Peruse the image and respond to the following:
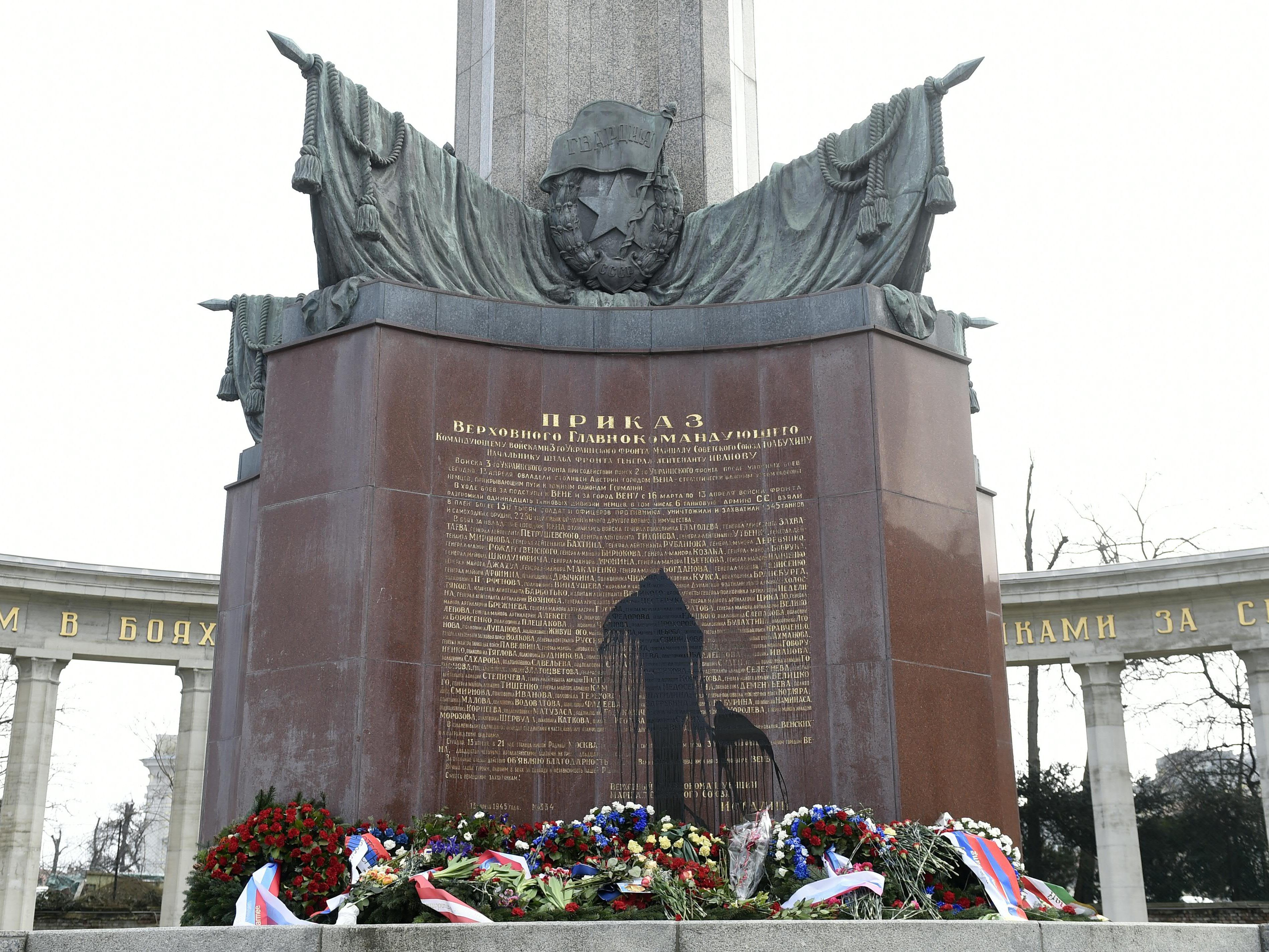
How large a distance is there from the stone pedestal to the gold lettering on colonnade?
0.02 meters

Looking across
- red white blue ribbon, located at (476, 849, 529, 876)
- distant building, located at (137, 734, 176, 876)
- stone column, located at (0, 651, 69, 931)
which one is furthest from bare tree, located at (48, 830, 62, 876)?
red white blue ribbon, located at (476, 849, 529, 876)

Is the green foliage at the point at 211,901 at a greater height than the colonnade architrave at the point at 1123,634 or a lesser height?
Result: lesser

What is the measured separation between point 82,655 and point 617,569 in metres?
22.3

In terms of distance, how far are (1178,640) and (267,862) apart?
23.7 m

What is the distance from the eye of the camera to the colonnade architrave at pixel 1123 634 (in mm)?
29125

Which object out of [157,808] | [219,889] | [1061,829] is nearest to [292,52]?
[219,889]

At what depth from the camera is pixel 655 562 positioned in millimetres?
14055

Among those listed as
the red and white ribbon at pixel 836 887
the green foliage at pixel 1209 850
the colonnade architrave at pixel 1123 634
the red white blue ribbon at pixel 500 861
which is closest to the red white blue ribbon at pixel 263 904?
the red white blue ribbon at pixel 500 861

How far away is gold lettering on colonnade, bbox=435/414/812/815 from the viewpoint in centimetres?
1319

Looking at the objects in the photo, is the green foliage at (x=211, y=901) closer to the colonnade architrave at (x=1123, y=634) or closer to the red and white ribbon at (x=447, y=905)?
the red and white ribbon at (x=447, y=905)

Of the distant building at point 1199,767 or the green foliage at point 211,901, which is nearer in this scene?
the green foliage at point 211,901

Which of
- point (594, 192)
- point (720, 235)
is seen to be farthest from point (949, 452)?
point (594, 192)

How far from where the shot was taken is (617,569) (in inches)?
552

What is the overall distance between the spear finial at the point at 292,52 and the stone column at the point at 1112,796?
73.6 ft
